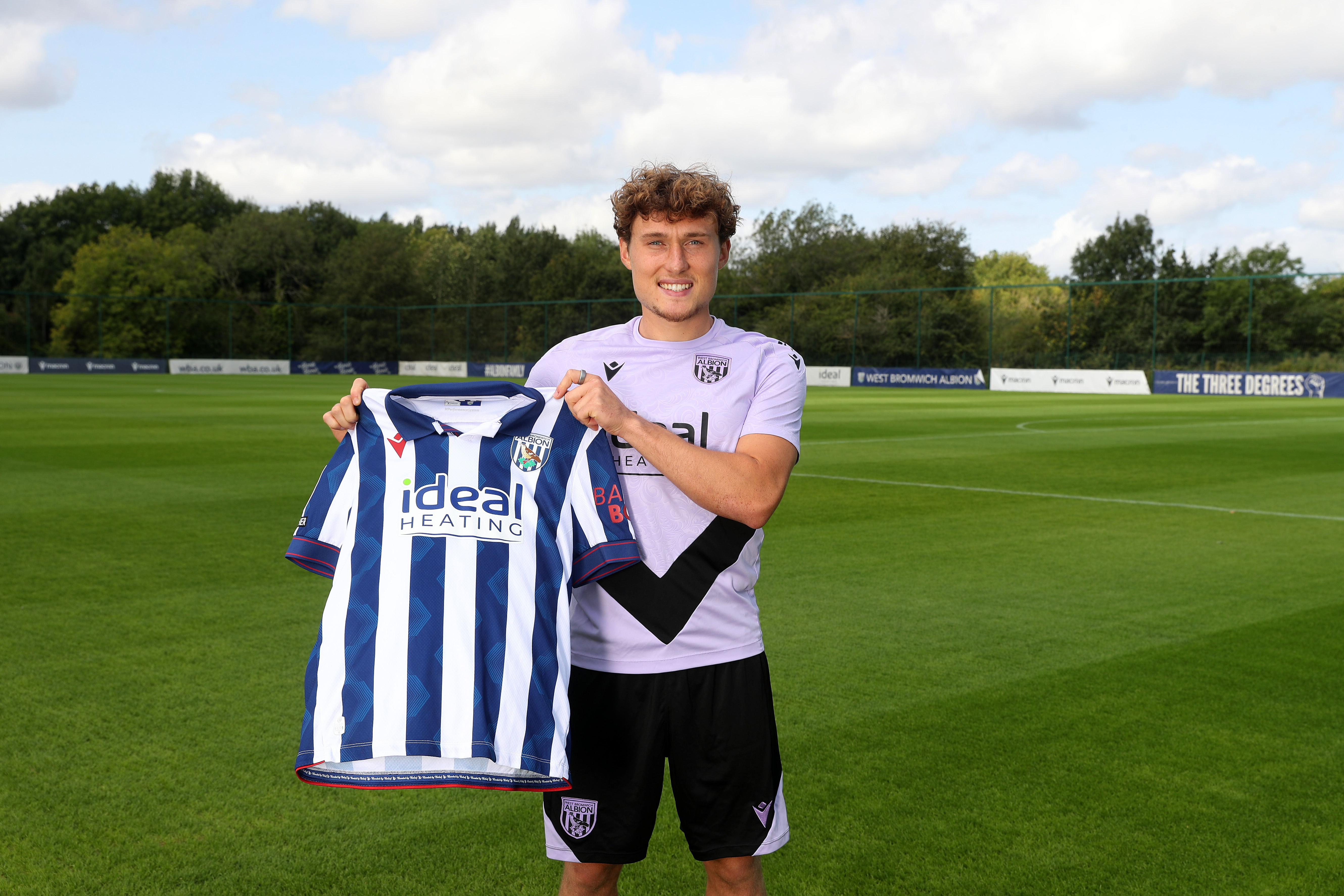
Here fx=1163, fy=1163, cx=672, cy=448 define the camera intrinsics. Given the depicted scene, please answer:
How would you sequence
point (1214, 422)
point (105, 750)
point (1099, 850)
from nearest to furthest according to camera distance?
1. point (1099, 850)
2. point (105, 750)
3. point (1214, 422)

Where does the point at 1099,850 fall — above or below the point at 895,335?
below

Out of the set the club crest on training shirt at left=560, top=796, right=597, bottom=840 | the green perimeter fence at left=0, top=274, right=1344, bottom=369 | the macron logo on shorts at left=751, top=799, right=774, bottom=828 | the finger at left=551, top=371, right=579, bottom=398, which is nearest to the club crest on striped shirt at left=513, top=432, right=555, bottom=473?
the finger at left=551, top=371, right=579, bottom=398

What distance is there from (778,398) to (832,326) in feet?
147

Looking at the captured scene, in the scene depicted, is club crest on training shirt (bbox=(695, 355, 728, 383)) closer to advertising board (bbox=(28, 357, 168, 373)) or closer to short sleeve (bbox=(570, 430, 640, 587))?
short sleeve (bbox=(570, 430, 640, 587))

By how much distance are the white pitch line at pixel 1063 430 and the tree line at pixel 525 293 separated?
14.6 meters

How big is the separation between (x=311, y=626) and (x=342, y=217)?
266 ft

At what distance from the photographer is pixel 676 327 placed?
247 cm

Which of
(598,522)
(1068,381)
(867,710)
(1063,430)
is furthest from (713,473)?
(1068,381)

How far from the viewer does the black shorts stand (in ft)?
7.86

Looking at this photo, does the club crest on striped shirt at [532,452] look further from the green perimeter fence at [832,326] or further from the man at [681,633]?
→ the green perimeter fence at [832,326]

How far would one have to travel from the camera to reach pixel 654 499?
2402 mm

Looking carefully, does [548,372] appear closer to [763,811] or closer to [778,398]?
[778,398]

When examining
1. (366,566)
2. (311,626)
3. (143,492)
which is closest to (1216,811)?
(366,566)

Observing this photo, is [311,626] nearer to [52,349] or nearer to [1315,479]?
[1315,479]
